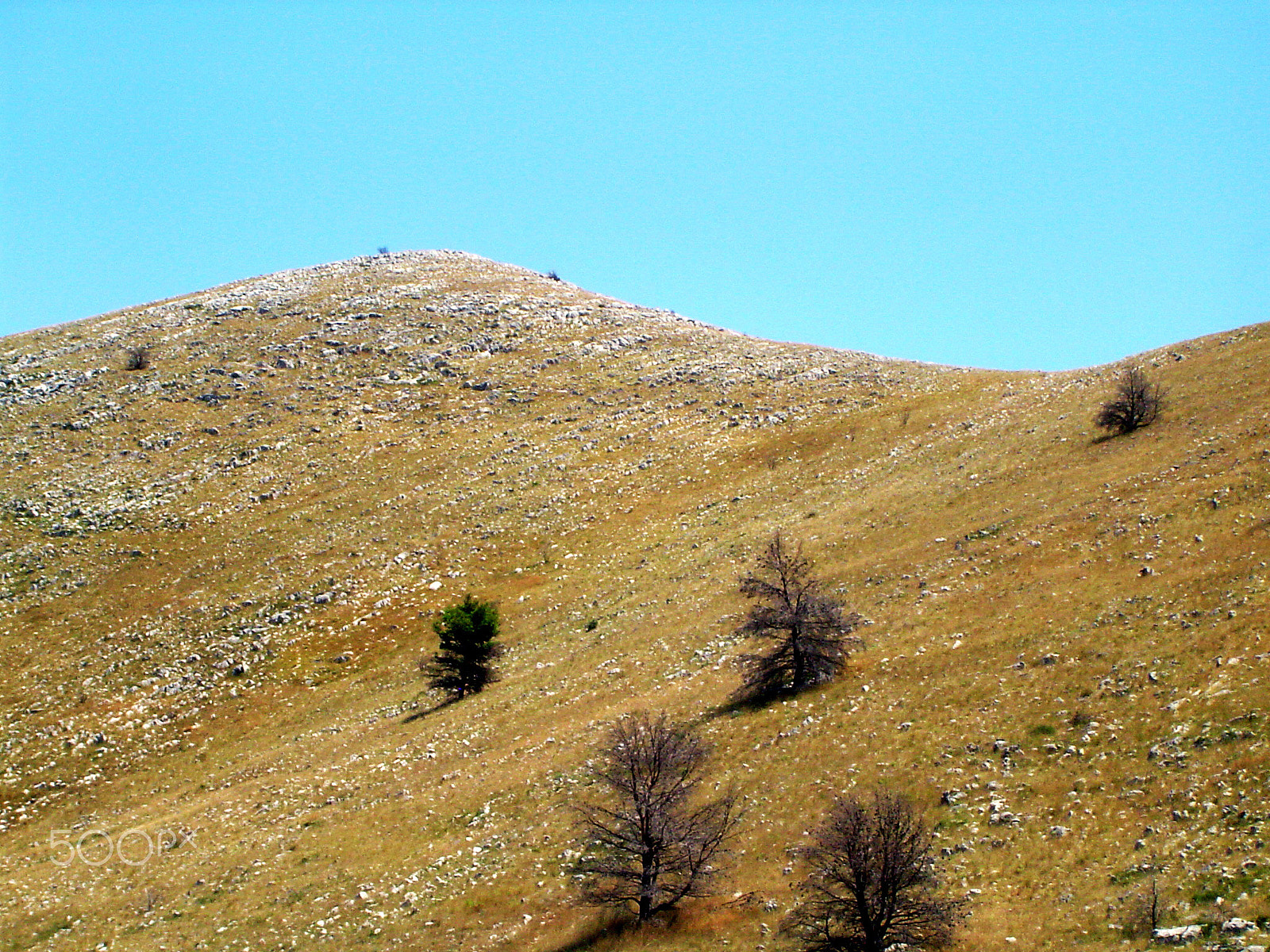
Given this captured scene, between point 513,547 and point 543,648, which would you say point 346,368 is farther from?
point 543,648

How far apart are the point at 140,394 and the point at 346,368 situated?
20.3 m

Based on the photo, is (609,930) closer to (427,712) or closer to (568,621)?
(427,712)

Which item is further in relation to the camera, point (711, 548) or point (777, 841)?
point (711, 548)

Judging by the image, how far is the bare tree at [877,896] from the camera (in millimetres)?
16766

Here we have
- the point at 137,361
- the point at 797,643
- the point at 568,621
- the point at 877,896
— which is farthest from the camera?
the point at 137,361

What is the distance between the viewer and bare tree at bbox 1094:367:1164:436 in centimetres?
4556

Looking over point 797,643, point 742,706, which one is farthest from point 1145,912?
point 742,706

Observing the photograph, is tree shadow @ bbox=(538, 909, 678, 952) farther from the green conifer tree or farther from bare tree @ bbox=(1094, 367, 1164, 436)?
bare tree @ bbox=(1094, 367, 1164, 436)

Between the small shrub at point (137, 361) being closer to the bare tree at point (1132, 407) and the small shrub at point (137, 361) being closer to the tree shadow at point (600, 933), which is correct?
the tree shadow at point (600, 933)

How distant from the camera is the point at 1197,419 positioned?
42.6 meters

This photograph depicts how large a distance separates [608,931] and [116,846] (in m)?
24.9

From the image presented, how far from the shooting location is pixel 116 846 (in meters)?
33.2

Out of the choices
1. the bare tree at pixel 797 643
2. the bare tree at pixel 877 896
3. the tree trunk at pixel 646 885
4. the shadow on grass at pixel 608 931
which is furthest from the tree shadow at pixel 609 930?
the bare tree at pixel 797 643

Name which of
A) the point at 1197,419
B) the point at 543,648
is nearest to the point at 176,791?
the point at 543,648
